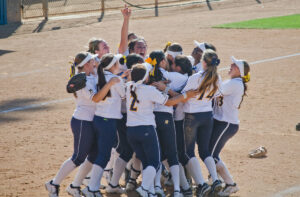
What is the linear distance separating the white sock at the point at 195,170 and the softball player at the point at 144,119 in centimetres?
57

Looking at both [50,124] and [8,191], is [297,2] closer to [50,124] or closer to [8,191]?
[50,124]

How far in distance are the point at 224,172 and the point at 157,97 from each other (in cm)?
148

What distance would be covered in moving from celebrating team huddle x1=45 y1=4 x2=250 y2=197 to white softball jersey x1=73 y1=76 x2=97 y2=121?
0.04 ft

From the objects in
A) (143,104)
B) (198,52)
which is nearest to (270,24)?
(198,52)

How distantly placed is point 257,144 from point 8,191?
14.2 feet

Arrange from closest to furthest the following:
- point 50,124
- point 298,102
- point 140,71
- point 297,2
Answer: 1. point 140,71
2. point 50,124
3. point 298,102
4. point 297,2

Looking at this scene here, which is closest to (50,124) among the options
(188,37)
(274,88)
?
(274,88)

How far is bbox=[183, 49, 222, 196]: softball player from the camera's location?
732cm

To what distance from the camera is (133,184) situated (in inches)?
311

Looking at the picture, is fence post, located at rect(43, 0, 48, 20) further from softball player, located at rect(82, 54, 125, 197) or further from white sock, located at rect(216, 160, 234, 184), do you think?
white sock, located at rect(216, 160, 234, 184)

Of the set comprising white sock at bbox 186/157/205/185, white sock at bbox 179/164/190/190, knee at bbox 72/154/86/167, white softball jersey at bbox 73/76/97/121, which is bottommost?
white sock at bbox 179/164/190/190

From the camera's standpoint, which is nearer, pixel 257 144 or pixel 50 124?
pixel 257 144

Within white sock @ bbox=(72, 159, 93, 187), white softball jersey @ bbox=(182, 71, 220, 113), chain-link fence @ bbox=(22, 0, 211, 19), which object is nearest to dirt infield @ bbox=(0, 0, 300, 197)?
white sock @ bbox=(72, 159, 93, 187)

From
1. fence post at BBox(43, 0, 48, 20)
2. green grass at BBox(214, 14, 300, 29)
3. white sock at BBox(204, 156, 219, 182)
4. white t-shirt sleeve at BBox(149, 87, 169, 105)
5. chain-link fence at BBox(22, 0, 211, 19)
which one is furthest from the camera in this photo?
chain-link fence at BBox(22, 0, 211, 19)
